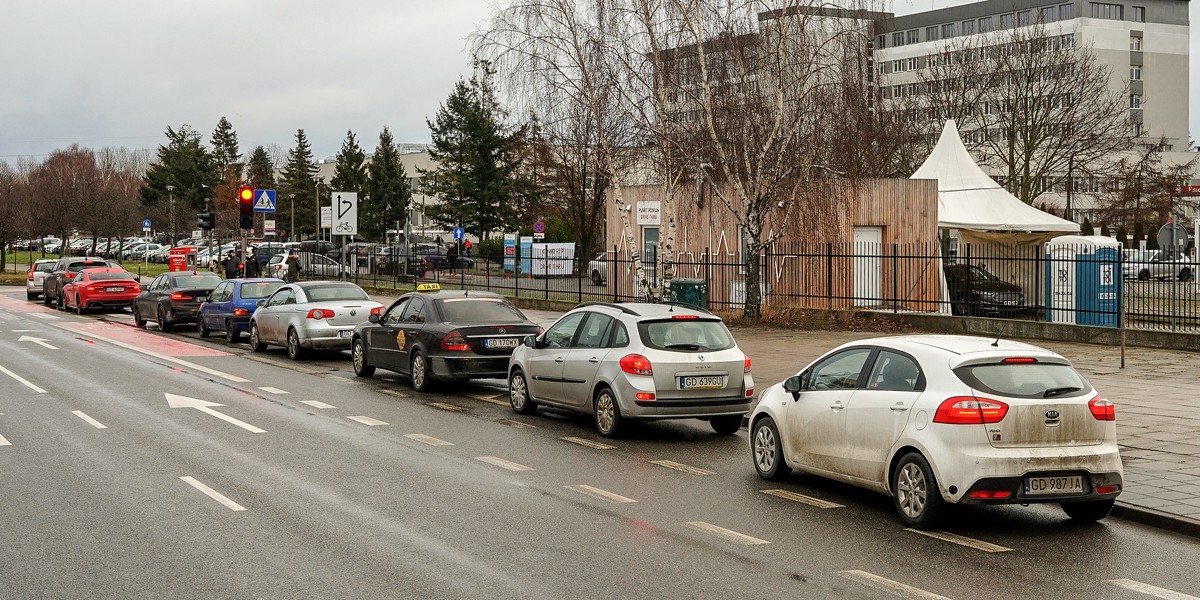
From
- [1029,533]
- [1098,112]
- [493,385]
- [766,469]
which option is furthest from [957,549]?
[1098,112]

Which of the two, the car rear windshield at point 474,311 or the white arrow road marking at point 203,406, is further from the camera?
the car rear windshield at point 474,311

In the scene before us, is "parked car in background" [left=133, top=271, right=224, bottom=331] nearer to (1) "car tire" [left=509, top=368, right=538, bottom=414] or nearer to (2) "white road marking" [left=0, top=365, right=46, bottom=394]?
(2) "white road marking" [left=0, top=365, right=46, bottom=394]

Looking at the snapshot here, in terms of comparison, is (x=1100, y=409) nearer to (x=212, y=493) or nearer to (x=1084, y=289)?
(x=212, y=493)

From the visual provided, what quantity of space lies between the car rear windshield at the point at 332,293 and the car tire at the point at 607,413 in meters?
10.6

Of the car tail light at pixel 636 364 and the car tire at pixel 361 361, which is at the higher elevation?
the car tail light at pixel 636 364

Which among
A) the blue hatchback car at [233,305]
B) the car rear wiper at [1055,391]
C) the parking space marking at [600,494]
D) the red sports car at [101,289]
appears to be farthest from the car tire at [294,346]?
the red sports car at [101,289]

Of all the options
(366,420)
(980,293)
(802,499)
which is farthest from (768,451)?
(980,293)

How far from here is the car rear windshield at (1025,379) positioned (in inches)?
346

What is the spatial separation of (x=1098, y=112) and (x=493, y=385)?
42183 mm

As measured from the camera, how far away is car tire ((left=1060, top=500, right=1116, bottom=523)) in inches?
360

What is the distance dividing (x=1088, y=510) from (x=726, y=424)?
17.2 ft

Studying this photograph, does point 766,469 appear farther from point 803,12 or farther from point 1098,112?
point 1098,112

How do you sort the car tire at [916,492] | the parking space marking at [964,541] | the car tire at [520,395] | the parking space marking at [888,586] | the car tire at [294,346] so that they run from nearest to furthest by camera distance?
the parking space marking at [888,586]
the parking space marking at [964,541]
the car tire at [916,492]
the car tire at [520,395]
the car tire at [294,346]

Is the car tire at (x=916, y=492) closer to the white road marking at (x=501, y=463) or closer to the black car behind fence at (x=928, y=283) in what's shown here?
the white road marking at (x=501, y=463)
